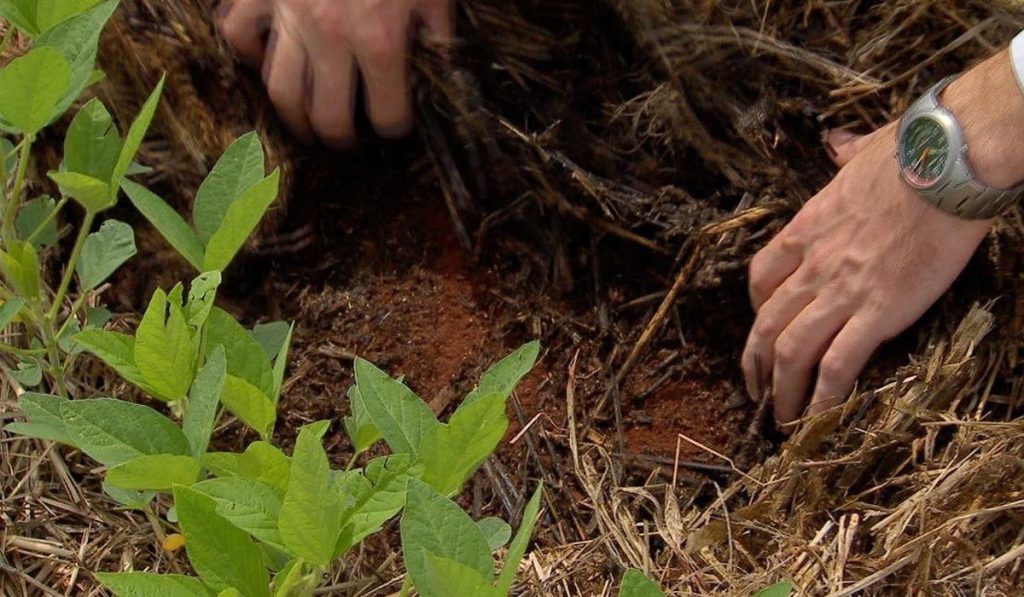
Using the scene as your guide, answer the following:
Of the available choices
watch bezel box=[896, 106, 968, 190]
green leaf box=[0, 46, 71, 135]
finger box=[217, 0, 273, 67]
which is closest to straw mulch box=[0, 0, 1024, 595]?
finger box=[217, 0, 273, 67]

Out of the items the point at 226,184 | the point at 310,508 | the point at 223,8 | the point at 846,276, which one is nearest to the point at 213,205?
the point at 226,184

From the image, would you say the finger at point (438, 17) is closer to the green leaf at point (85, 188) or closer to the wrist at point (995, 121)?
the green leaf at point (85, 188)

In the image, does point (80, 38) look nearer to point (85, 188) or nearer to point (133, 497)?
point (85, 188)

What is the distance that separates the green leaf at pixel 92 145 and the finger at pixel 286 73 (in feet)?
0.99

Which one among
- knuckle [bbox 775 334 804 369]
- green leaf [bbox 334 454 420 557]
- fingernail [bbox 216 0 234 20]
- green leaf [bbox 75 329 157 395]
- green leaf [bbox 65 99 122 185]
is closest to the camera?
green leaf [bbox 334 454 420 557]

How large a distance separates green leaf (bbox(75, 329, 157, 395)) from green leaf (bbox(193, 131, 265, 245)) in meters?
0.12

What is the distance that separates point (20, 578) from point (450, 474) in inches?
19.8

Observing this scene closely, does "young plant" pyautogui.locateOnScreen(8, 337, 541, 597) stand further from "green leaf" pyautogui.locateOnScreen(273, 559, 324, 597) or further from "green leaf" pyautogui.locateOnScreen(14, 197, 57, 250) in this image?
"green leaf" pyautogui.locateOnScreen(14, 197, 57, 250)

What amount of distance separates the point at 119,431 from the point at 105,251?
28cm

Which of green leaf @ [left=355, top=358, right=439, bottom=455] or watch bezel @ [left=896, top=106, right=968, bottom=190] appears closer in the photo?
green leaf @ [left=355, top=358, right=439, bottom=455]

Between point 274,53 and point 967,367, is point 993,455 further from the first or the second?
point 274,53

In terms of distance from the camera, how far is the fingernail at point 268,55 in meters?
1.26

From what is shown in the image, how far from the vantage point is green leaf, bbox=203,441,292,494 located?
77 centimetres

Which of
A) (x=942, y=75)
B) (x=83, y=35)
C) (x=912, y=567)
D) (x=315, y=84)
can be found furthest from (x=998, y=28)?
(x=83, y=35)
